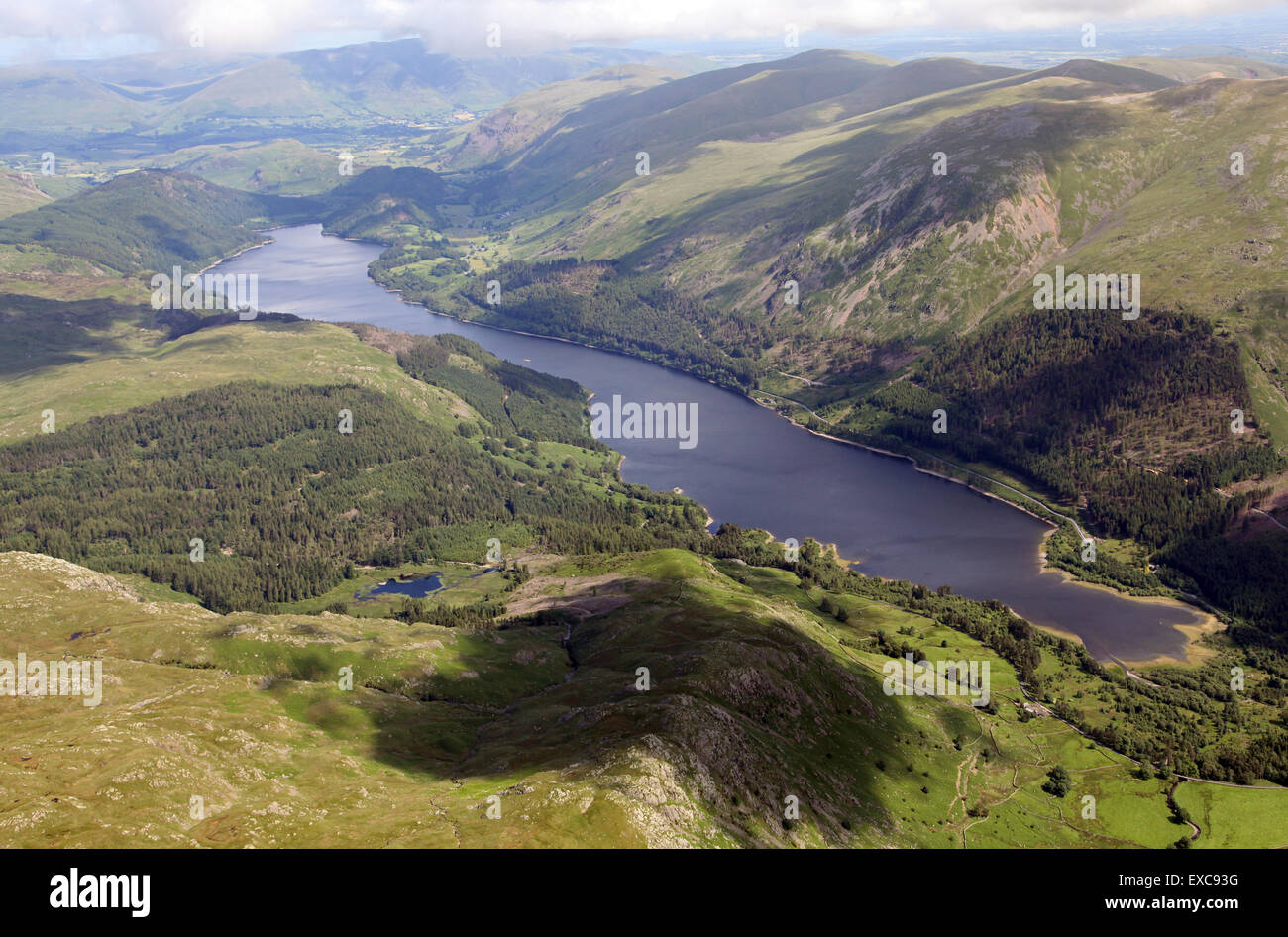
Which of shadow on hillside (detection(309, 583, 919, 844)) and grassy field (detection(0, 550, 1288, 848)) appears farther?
shadow on hillside (detection(309, 583, 919, 844))

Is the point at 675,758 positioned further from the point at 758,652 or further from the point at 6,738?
the point at 6,738

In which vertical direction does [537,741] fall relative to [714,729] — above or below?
below

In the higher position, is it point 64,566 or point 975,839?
point 64,566

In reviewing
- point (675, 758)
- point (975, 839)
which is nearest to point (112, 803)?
point (675, 758)

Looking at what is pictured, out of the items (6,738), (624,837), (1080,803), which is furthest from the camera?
(1080,803)

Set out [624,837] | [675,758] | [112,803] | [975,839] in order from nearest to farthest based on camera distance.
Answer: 1. [624,837]
2. [112,803]
3. [675,758]
4. [975,839]

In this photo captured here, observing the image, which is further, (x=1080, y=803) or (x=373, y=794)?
(x=1080, y=803)

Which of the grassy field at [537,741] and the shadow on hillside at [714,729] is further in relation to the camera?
the shadow on hillside at [714,729]

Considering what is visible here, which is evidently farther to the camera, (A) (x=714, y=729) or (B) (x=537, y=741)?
(B) (x=537, y=741)

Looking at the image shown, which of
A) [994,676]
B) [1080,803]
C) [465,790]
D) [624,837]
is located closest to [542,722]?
[465,790]

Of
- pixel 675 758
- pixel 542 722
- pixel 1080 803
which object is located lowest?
pixel 1080 803
